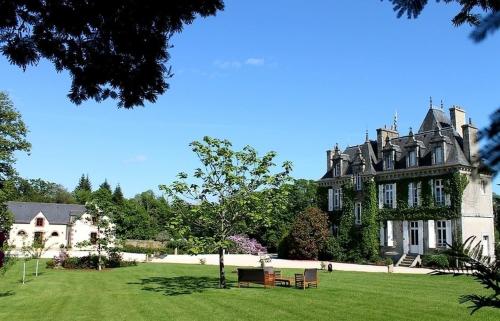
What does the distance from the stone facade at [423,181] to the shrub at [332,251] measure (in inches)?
93.4

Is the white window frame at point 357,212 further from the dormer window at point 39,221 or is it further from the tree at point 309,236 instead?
the dormer window at point 39,221

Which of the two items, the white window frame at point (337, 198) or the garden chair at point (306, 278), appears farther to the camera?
the white window frame at point (337, 198)

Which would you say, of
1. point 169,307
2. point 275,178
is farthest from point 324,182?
point 169,307

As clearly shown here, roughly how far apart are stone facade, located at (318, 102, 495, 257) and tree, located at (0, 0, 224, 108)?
3119 cm

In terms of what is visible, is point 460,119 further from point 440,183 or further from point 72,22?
point 72,22

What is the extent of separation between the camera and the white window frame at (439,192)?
3422 cm

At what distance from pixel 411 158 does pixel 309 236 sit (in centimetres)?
1050

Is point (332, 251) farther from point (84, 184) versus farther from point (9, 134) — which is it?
point (84, 184)

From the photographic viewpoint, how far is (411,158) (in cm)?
3675

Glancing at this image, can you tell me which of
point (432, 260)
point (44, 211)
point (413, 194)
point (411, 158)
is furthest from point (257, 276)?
point (44, 211)

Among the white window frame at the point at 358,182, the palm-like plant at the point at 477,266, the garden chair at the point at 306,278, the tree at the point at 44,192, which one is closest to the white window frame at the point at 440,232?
the white window frame at the point at 358,182

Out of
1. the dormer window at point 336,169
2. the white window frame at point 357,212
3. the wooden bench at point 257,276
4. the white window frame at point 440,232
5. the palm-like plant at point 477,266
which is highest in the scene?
the dormer window at point 336,169

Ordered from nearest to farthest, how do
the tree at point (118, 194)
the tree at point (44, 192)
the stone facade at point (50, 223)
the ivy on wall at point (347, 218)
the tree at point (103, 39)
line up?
the tree at point (103, 39) → the ivy on wall at point (347, 218) → the stone facade at point (50, 223) → the tree at point (118, 194) → the tree at point (44, 192)

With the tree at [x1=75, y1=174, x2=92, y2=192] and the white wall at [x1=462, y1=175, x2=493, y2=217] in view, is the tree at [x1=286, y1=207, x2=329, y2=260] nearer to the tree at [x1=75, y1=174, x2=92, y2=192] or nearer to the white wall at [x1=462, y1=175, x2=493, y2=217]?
the white wall at [x1=462, y1=175, x2=493, y2=217]
